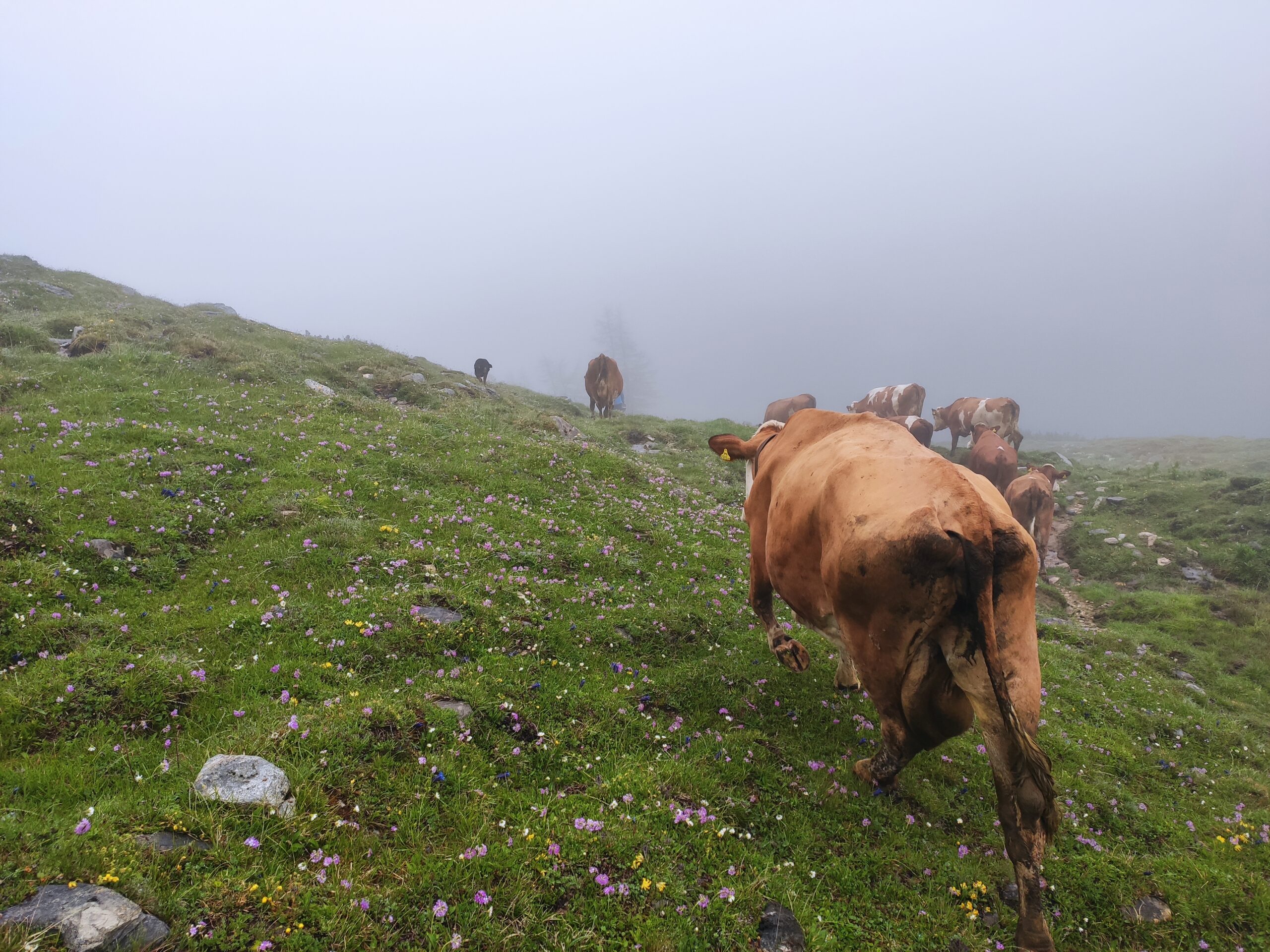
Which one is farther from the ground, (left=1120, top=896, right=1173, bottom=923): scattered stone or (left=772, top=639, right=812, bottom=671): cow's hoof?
(left=772, top=639, right=812, bottom=671): cow's hoof

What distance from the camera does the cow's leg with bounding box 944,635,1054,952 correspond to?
12.6 feet

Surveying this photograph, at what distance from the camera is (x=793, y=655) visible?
732 centimetres

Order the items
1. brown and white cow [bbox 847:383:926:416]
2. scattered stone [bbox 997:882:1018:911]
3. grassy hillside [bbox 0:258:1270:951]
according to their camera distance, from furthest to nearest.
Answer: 1. brown and white cow [bbox 847:383:926:416]
2. scattered stone [bbox 997:882:1018:911]
3. grassy hillside [bbox 0:258:1270:951]

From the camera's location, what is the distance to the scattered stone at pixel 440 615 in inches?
269

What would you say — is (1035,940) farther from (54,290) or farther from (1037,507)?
(54,290)

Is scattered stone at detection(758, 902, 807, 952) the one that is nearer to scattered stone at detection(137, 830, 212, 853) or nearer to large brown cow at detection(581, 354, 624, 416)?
scattered stone at detection(137, 830, 212, 853)

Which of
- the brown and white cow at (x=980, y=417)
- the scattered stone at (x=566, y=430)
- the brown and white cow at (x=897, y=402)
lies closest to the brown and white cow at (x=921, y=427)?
the brown and white cow at (x=980, y=417)

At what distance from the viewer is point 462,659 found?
6422 millimetres

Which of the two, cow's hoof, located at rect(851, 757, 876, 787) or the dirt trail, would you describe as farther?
the dirt trail

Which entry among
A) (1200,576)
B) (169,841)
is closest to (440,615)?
(169,841)

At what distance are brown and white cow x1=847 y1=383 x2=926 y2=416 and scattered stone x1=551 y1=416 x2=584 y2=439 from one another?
22816 millimetres

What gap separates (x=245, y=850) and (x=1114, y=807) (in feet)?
28.4

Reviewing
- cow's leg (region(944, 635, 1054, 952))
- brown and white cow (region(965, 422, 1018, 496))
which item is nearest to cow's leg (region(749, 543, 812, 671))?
cow's leg (region(944, 635, 1054, 952))

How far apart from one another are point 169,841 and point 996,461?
28.0 metres
